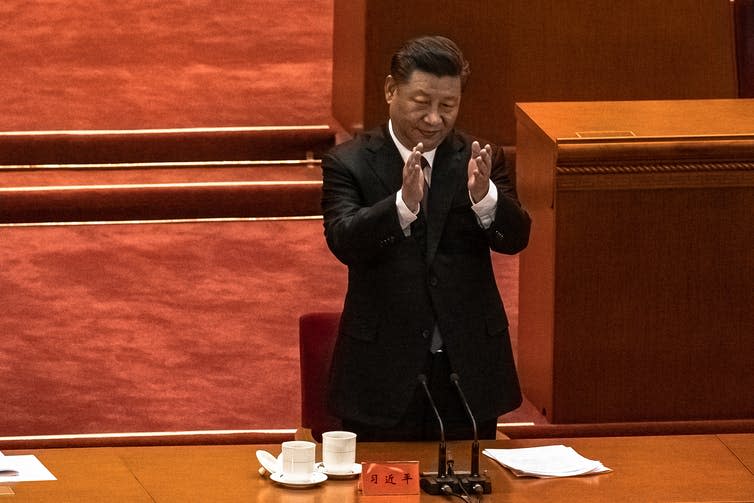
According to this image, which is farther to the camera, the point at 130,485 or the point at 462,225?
the point at 462,225

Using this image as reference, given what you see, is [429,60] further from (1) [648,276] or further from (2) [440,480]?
(1) [648,276]

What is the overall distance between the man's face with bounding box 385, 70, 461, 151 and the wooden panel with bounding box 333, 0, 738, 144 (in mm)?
1727

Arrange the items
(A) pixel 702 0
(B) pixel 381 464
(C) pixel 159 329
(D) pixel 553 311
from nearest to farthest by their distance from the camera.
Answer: (B) pixel 381 464 < (D) pixel 553 311 < (C) pixel 159 329 < (A) pixel 702 0

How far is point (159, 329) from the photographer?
3713 millimetres

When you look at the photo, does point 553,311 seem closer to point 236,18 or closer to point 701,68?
point 701,68

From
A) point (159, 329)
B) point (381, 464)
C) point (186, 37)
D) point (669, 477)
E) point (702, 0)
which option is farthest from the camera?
point (186, 37)

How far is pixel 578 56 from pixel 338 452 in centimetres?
220

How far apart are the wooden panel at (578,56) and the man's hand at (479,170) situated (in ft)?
6.00

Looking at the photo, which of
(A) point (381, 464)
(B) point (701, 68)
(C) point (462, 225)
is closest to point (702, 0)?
(B) point (701, 68)

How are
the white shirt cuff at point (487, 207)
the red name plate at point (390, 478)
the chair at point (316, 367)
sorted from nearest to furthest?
1. the red name plate at point (390, 478)
2. the white shirt cuff at point (487, 207)
3. the chair at point (316, 367)

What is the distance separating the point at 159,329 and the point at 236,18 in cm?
184

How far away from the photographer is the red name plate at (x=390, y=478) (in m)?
2.23

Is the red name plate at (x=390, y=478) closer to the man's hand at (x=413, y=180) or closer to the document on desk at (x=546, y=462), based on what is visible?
the document on desk at (x=546, y=462)

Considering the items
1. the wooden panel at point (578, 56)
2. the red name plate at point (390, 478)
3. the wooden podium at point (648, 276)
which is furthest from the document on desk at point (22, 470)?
the wooden panel at point (578, 56)
